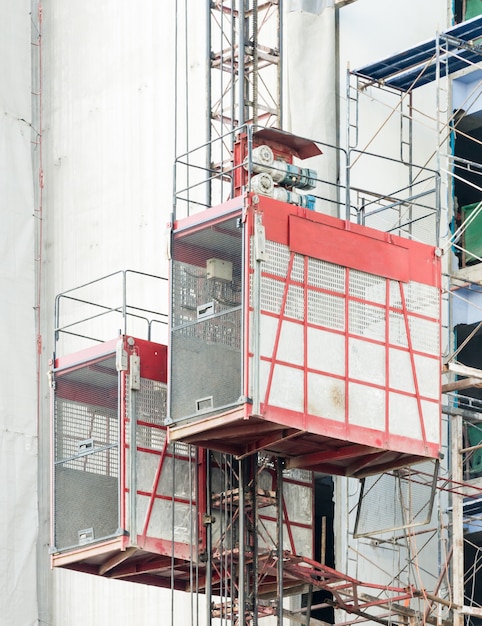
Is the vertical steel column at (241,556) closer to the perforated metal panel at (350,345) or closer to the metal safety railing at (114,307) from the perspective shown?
the perforated metal panel at (350,345)

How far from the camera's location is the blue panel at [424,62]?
4309cm

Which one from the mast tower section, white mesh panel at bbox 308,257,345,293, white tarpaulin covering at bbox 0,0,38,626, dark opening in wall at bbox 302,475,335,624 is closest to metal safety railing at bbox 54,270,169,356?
white tarpaulin covering at bbox 0,0,38,626

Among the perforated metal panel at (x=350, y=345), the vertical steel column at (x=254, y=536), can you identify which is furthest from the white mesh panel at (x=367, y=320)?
the vertical steel column at (x=254, y=536)

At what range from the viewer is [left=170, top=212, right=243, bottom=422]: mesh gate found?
34812mm

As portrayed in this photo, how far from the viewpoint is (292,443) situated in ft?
117

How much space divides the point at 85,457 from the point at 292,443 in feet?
17.1

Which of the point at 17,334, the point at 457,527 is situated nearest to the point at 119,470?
the point at 457,527

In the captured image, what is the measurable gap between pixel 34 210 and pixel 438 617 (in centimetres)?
1868

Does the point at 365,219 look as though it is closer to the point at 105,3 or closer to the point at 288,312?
the point at 288,312

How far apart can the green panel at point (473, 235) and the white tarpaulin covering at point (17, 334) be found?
12883 mm

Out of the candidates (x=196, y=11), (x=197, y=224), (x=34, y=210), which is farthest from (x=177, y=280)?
(x=34, y=210)

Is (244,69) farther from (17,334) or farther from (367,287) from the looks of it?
(17,334)

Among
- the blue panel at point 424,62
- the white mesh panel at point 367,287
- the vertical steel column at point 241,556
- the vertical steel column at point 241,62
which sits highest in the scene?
the blue panel at point 424,62

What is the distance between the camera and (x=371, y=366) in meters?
35.5
